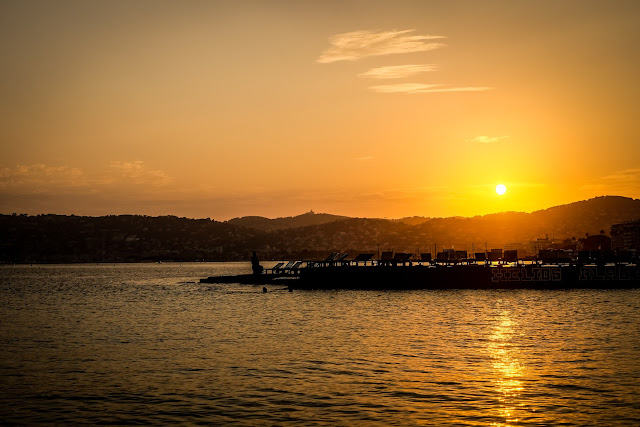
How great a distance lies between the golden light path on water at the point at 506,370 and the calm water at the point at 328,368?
0.08 metres

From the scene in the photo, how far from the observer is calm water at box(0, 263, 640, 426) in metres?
21.6

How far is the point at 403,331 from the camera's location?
146ft

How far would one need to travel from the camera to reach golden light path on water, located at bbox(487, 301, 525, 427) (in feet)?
70.4

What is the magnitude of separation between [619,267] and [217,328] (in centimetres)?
6355

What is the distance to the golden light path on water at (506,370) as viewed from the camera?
21.5m

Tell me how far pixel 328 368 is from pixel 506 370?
7853 mm

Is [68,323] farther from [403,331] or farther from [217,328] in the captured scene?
[403,331]

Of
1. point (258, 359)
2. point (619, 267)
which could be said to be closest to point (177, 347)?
point (258, 359)

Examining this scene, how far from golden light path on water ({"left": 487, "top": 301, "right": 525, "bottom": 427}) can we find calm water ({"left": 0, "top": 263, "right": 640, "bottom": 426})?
0.08 metres

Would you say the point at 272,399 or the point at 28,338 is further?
the point at 28,338

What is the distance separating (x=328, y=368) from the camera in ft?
97.9

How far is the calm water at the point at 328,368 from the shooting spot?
2156 cm

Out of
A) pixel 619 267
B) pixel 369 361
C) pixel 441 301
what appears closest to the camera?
pixel 369 361

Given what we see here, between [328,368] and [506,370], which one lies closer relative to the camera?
[506,370]
